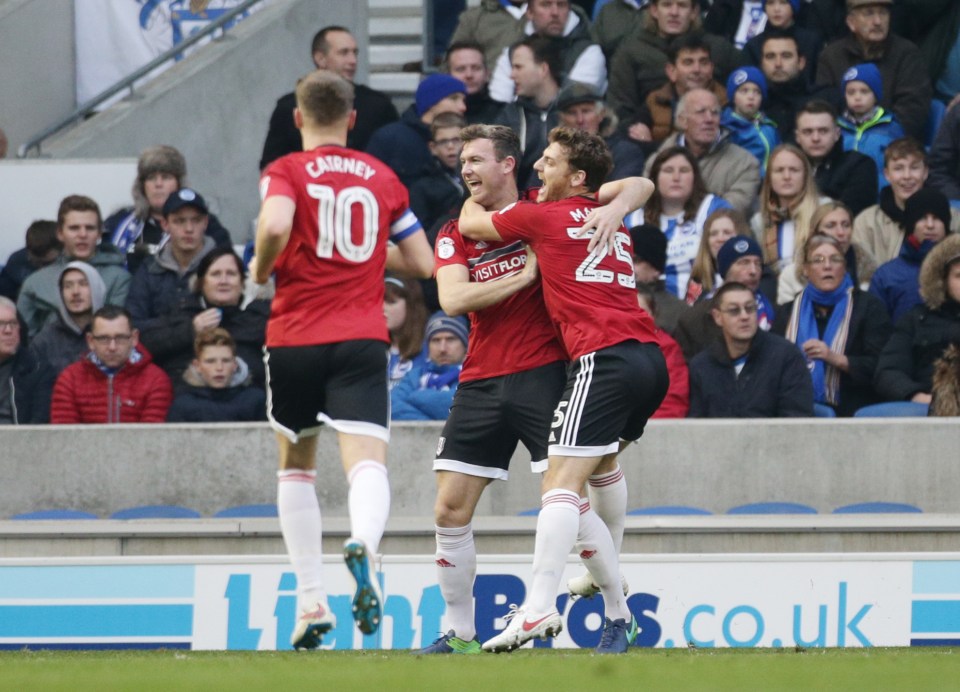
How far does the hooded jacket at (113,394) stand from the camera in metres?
11.9

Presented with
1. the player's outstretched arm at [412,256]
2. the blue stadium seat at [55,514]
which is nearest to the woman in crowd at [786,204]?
the blue stadium seat at [55,514]

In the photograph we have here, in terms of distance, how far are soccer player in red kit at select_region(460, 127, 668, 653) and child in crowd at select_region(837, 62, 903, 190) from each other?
5.59 metres

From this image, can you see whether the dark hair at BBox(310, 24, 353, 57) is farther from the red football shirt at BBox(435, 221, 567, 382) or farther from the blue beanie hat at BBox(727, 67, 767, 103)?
the red football shirt at BBox(435, 221, 567, 382)

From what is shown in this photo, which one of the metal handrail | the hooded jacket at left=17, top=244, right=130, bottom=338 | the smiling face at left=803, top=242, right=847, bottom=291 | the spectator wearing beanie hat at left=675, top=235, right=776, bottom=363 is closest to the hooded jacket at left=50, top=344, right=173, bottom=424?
the hooded jacket at left=17, top=244, right=130, bottom=338

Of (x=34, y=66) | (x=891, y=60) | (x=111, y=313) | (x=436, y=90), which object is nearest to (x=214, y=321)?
(x=111, y=313)

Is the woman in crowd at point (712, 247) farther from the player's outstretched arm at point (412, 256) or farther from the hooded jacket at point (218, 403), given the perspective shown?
the player's outstretched arm at point (412, 256)

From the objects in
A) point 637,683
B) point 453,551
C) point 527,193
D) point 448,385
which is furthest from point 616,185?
point 448,385

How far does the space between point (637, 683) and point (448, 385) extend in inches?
221

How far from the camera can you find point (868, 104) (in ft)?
43.4

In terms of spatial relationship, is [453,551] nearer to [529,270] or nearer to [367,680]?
[529,270]

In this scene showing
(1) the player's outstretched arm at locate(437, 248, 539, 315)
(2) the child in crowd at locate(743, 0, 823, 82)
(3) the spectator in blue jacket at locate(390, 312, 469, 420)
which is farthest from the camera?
(2) the child in crowd at locate(743, 0, 823, 82)

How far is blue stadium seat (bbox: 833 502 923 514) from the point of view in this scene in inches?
428

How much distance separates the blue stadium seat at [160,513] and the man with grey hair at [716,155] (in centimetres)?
398

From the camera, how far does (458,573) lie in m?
8.14
